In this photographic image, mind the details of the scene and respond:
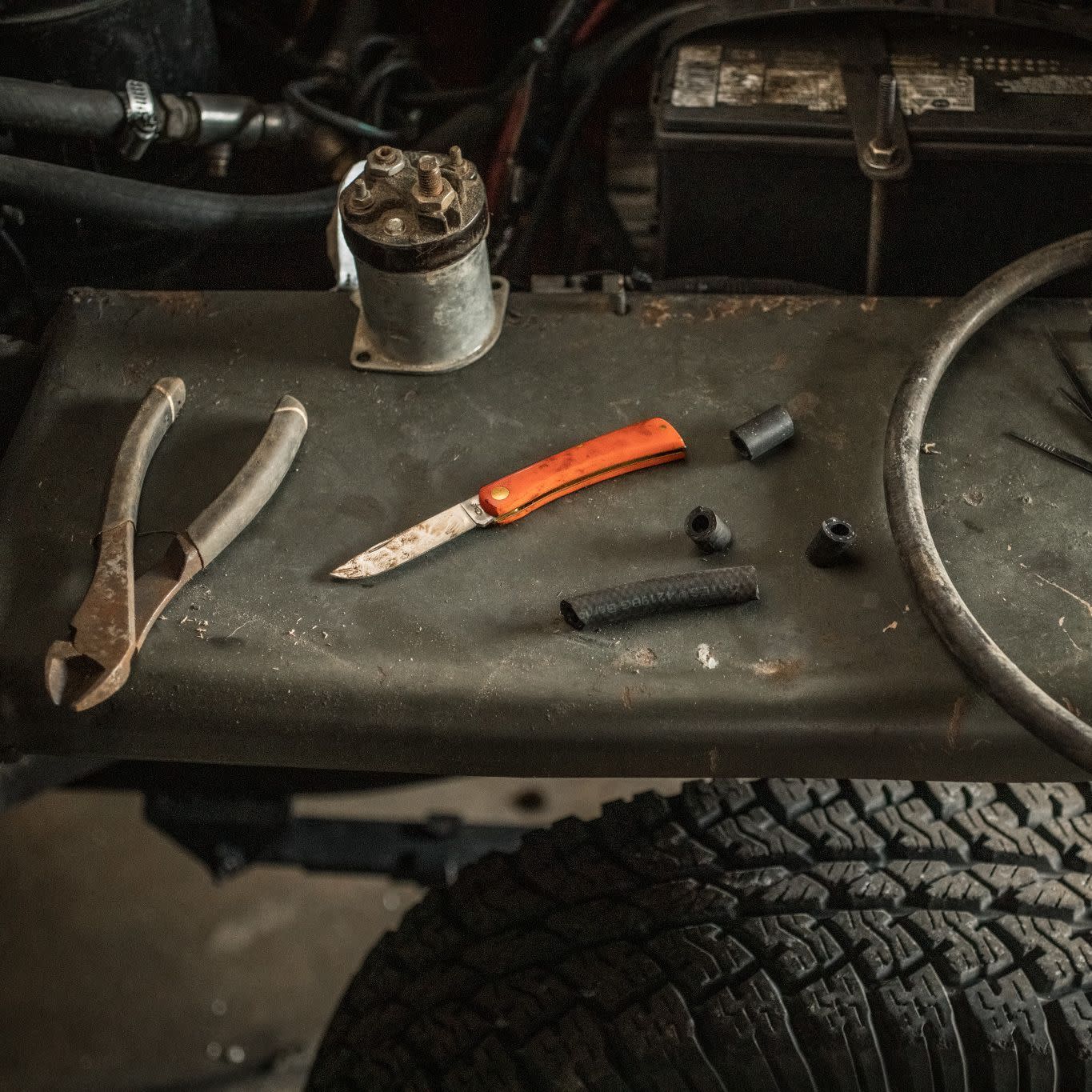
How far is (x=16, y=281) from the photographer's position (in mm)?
1290

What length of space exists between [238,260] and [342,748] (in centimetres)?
70

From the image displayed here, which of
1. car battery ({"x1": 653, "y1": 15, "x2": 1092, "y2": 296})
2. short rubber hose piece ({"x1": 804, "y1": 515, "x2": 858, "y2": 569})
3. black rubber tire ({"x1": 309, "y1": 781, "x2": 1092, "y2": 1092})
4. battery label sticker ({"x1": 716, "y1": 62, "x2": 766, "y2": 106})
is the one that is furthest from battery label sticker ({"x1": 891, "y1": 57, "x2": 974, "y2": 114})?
black rubber tire ({"x1": 309, "y1": 781, "x2": 1092, "y2": 1092})

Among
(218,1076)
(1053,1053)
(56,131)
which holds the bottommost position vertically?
(218,1076)

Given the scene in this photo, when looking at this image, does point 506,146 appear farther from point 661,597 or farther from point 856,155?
point 661,597

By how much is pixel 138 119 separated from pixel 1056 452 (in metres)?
0.81

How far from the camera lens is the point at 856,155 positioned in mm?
1102

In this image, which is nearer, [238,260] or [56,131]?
[56,131]

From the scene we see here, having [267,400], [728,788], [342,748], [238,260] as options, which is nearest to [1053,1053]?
[728,788]

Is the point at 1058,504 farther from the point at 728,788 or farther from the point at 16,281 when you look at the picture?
the point at 16,281

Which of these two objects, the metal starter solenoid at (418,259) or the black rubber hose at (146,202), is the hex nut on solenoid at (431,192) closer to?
the metal starter solenoid at (418,259)

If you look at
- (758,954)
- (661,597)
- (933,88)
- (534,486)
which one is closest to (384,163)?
(534,486)

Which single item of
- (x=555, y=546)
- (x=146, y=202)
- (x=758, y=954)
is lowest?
(x=758, y=954)

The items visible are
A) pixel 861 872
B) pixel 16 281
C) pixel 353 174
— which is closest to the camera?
pixel 861 872

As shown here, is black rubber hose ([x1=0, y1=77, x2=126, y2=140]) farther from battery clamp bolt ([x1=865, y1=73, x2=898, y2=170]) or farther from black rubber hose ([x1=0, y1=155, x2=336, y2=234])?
battery clamp bolt ([x1=865, y1=73, x2=898, y2=170])
